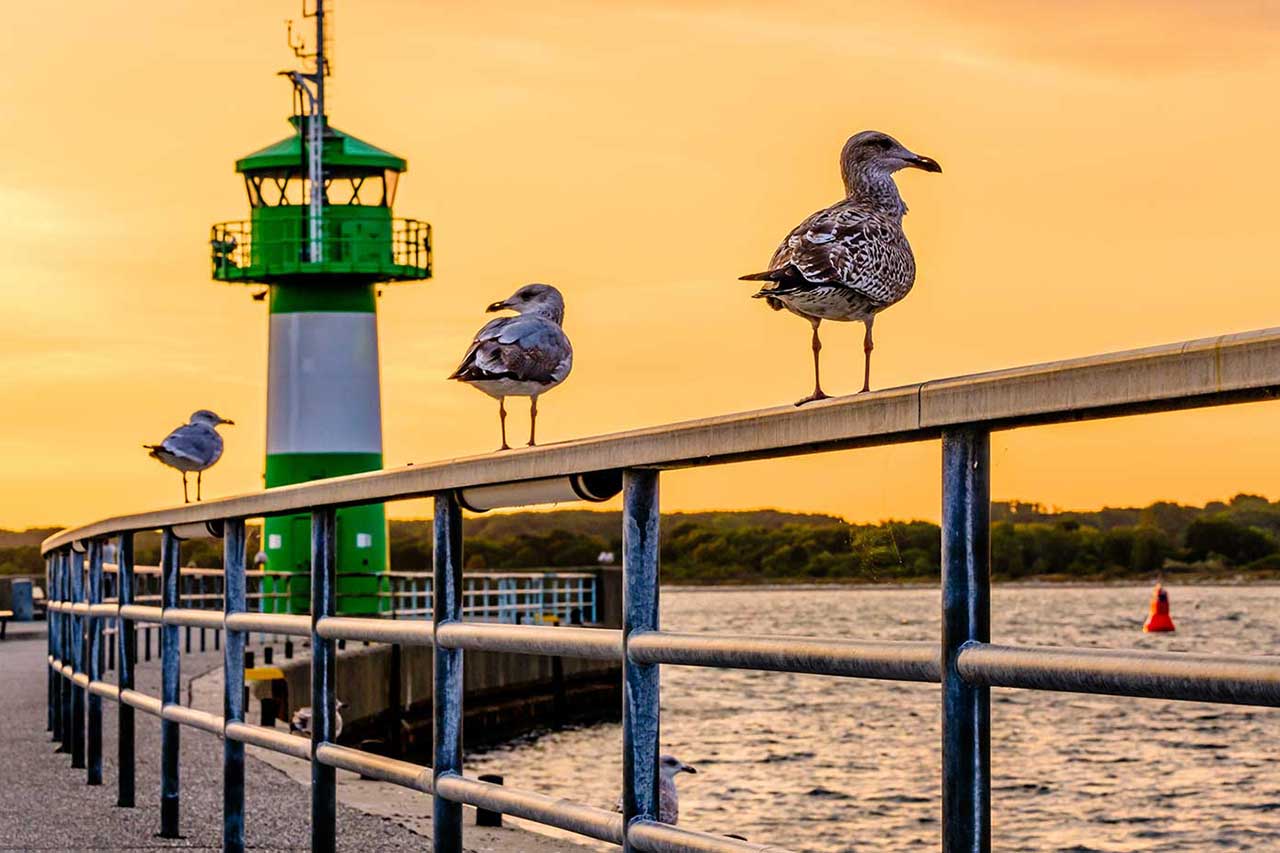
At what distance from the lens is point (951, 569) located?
3.38 meters

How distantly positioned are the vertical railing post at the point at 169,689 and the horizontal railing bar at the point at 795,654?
16.9 feet

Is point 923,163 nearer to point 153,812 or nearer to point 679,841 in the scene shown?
point 679,841

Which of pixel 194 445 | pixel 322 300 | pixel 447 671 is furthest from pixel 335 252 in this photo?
pixel 447 671

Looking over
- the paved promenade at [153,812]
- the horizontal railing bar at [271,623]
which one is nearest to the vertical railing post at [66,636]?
the paved promenade at [153,812]

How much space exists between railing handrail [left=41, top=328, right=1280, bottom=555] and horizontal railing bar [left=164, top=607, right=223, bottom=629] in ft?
10.0

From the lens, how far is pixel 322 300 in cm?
4022

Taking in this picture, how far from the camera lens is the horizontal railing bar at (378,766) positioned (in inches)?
231

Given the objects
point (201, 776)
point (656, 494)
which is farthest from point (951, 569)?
point (201, 776)

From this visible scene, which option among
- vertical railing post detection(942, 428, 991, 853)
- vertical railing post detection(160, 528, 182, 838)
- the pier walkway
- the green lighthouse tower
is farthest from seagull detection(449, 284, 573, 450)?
the green lighthouse tower

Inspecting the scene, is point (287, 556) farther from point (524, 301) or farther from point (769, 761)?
point (524, 301)

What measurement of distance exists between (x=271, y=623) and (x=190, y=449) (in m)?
12.6

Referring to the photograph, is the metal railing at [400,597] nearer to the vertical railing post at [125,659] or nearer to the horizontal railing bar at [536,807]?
the vertical railing post at [125,659]

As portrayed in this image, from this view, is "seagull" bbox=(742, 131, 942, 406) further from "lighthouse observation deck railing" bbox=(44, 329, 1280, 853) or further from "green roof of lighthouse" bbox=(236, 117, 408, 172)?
"green roof of lighthouse" bbox=(236, 117, 408, 172)

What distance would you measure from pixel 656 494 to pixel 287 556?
36653mm
